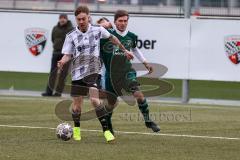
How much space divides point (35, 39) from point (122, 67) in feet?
26.1

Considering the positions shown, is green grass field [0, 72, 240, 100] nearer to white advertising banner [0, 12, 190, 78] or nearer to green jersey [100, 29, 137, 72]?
white advertising banner [0, 12, 190, 78]

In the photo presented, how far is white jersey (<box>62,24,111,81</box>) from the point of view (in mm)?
12062

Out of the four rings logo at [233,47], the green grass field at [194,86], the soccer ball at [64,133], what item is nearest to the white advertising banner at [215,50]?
the four rings logo at [233,47]

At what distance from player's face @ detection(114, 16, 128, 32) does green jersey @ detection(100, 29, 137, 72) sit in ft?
0.41

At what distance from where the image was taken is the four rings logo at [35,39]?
20.8m

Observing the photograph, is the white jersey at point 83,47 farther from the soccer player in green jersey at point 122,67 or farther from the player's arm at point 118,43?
the soccer player in green jersey at point 122,67

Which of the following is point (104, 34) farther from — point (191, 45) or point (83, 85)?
point (191, 45)

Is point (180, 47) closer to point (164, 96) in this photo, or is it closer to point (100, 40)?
point (164, 96)

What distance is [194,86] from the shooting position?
22.9 meters

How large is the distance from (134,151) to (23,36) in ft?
35.8

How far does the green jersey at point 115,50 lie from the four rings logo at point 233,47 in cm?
Answer: 654

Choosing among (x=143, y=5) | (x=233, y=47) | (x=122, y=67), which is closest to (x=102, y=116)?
(x=122, y=67)

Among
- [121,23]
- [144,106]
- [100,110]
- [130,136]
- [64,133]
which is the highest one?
[121,23]

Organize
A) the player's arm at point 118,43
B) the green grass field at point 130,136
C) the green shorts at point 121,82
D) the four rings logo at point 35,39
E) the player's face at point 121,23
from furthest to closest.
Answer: the four rings logo at point 35,39 < the green shorts at point 121,82 < the player's face at point 121,23 < the player's arm at point 118,43 < the green grass field at point 130,136
